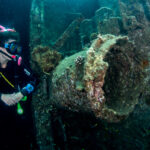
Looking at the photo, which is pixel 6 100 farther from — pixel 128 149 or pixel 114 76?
pixel 128 149

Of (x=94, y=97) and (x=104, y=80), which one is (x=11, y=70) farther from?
(x=104, y=80)

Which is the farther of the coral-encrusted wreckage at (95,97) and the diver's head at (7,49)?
the diver's head at (7,49)

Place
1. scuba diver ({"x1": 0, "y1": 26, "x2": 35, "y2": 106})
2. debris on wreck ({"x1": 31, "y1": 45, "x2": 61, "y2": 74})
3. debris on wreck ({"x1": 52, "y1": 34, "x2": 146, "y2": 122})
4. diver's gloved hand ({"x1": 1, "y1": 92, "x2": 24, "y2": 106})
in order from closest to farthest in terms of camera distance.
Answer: debris on wreck ({"x1": 52, "y1": 34, "x2": 146, "y2": 122})
diver's gloved hand ({"x1": 1, "y1": 92, "x2": 24, "y2": 106})
scuba diver ({"x1": 0, "y1": 26, "x2": 35, "y2": 106})
debris on wreck ({"x1": 31, "y1": 45, "x2": 61, "y2": 74})

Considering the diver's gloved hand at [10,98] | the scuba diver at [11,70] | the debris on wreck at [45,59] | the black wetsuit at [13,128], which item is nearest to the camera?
the diver's gloved hand at [10,98]

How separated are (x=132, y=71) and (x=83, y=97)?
6.65ft

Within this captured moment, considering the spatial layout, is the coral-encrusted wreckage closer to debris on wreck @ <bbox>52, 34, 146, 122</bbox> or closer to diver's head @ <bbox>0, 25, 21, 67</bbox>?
debris on wreck @ <bbox>52, 34, 146, 122</bbox>

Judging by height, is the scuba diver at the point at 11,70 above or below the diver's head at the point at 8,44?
below

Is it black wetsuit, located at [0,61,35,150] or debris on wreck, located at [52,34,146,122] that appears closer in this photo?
debris on wreck, located at [52,34,146,122]

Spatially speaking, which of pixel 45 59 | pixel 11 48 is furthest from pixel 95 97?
pixel 11 48

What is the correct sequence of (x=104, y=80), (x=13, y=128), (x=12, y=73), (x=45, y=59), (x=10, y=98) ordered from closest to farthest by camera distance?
(x=10, y=98), (x=104, y=80), (x=12, y=73), (x=45, y=59), (x=13, y=128)

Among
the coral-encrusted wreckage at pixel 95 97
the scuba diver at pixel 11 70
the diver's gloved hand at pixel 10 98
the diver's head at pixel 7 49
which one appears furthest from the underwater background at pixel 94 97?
the diver's head at pixel 7 49

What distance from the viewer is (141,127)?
14.3 feet

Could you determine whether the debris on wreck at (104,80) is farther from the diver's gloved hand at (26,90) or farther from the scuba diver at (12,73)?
the scuba diver at (12,73)

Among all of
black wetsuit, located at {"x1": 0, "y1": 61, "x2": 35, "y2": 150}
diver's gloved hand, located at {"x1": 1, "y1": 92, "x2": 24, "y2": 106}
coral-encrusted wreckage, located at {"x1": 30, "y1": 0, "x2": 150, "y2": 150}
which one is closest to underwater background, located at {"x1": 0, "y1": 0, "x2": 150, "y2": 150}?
→ coral-encrusted wreckage, located at {"x1": 30, "y1": 0, "x2": 150, "y2": 150}
